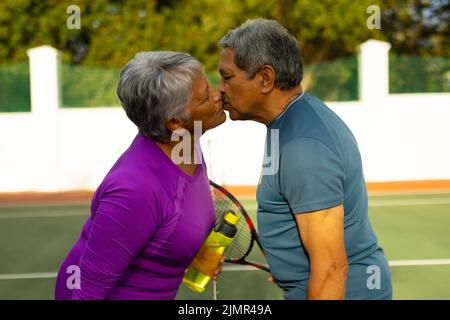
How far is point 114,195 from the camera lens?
2.03 meters

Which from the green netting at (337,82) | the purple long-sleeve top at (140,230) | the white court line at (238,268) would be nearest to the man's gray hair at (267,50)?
the purple long-sleeve top at (140,230)

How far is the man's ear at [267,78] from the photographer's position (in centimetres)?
216

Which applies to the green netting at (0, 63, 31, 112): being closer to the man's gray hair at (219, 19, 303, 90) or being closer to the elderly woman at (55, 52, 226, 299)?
the elderly woman at (55, 52, 226, 299)

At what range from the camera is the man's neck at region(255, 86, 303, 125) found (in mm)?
2219

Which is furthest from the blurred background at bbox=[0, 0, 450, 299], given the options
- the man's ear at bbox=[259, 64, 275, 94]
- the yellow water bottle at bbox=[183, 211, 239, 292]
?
the man's ear at bbox=[259, 64, 275, 94]

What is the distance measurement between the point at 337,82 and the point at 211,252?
1055 cm

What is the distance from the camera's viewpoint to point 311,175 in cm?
194

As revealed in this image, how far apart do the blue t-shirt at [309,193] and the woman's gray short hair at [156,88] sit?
0.35 metres

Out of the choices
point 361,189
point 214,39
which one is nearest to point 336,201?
point 361,189

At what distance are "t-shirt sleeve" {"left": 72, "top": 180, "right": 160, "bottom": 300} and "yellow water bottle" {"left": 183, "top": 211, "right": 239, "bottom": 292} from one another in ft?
1.84

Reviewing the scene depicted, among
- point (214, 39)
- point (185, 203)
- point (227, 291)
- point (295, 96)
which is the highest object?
point (214, 39)

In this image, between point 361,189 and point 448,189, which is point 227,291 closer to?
point 361,189

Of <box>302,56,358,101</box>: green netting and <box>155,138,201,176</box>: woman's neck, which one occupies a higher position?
<box>302,56,358,101</box>: green netting
